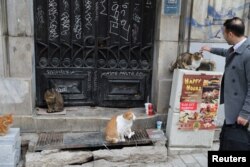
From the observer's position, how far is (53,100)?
5.45 meters

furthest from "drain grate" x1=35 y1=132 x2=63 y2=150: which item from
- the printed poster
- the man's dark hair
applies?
the man's dark hair

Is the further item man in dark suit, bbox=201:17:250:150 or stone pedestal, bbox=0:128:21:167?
stone pedestal, bbox=0:128:21:167

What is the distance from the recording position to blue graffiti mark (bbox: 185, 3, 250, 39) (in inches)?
213

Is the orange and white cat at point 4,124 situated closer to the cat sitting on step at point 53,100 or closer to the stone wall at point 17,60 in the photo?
the stone wall at point 17,60

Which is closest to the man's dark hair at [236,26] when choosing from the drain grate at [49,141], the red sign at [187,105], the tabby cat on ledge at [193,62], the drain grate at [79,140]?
the tabby cat on ledge at [193,62]

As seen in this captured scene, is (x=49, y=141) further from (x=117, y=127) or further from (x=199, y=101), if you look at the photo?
(x=199, y=101)

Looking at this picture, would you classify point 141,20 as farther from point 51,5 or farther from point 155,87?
point 51,5

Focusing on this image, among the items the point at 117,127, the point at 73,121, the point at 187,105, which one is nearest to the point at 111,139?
the point at 117,127

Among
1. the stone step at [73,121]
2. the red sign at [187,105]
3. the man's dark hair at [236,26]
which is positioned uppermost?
the man's dark hair at [236,26]

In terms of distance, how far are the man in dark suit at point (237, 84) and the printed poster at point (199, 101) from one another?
1.44 meters

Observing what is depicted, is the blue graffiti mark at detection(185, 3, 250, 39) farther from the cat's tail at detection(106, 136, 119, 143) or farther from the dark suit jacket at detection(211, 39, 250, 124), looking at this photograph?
the cat's tail at detection(106, 136, 119, 143)

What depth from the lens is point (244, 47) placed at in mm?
3336

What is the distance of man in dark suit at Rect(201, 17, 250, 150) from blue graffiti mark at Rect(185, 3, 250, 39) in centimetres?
203

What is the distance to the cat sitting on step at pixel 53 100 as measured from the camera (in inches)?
214
